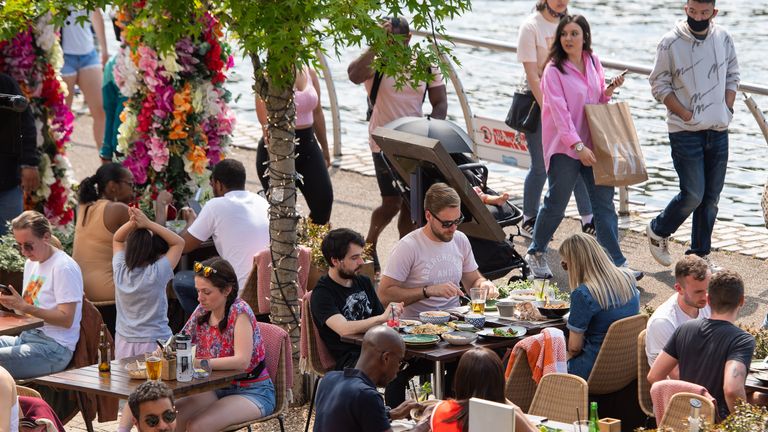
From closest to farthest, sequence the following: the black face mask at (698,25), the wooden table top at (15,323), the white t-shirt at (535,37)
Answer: the wooden table top at (15,323), the black face mask at (698,25), the white t-shirt at (535,37)


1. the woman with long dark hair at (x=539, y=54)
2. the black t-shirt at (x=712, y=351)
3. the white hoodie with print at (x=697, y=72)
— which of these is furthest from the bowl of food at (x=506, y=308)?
the woman with long dark hair at (x=539, y=54)

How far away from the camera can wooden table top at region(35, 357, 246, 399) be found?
6.63 metres

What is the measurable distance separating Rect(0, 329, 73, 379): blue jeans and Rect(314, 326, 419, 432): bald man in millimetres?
2448

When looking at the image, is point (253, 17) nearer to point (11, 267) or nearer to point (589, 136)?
point (11, 267)

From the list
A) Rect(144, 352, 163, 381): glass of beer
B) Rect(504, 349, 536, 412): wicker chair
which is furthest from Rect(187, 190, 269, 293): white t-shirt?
Rect(504, 349, 536, 412): wicker chair

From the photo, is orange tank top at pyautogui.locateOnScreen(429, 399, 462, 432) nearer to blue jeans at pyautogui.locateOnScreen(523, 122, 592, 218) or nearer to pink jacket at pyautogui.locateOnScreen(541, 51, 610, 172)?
pink jacket at pyautogui.locateOnScreen(541, 51, 610, 172)

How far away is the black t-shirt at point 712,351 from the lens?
6422 mm

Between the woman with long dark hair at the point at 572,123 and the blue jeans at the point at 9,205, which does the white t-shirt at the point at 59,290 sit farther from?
the woman with long dark hair at the point at 572,123

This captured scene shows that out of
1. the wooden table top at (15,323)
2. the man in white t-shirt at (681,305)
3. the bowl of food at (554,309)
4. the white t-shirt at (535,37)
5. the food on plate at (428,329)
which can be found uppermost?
the white t-shirt at (535,37)

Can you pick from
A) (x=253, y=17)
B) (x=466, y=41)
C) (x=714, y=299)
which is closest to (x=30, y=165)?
(x=253, y=17)

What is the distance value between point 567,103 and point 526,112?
3.71 feet

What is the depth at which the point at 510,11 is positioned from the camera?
3088cm

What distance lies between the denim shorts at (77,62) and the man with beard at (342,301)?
7.20m

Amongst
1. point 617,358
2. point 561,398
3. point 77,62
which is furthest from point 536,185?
point 77,62
